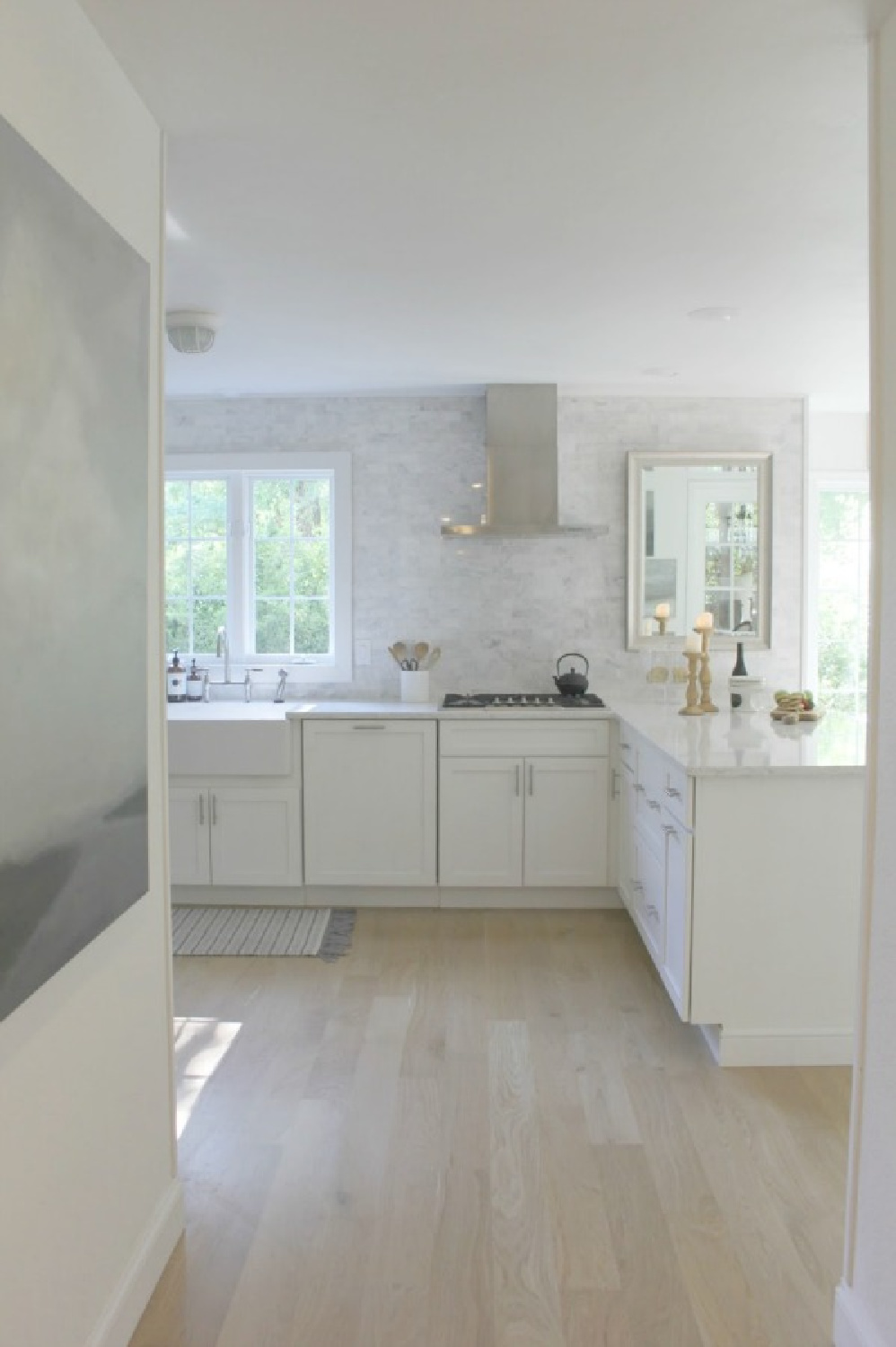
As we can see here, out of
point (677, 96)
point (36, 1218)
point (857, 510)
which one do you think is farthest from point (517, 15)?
point (857, 510)

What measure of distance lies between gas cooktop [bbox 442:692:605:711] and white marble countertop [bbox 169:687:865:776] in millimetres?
69

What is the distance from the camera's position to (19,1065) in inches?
60.5

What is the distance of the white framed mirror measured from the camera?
5.05 m

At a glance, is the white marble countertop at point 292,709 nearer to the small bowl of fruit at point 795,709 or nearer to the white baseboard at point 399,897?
the white baseboard at point 399,897

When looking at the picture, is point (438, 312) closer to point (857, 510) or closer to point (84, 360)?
point (84, 360)

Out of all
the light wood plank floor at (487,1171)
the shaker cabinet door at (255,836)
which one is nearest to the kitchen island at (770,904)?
the light wood plank floor at (487,1171)

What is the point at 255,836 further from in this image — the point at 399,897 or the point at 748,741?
the point at 748,741

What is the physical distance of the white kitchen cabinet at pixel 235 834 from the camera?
454 cm

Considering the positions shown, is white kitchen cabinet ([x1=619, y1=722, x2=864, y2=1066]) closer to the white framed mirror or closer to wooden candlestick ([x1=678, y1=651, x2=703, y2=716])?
wooden candlestick ([x1=678, y1=651, x2=703, y2=716])

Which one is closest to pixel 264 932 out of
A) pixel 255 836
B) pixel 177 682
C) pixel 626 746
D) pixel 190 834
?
pixel 255 836

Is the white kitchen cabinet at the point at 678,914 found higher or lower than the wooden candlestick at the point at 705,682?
lower

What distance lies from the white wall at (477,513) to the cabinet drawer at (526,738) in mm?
618

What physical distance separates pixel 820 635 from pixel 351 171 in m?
4.22

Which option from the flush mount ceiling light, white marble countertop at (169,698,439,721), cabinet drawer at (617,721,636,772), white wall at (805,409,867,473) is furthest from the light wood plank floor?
white wall at (805,409,867,473)
